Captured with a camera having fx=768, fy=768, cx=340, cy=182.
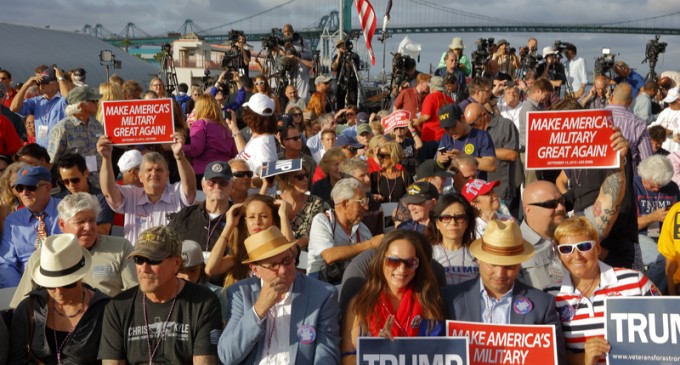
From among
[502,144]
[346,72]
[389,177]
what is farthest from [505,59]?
[389,177]

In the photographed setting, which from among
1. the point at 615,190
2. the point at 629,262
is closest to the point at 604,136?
the point at 615,190

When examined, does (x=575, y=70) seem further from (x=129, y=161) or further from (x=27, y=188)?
(x=27, y=188)

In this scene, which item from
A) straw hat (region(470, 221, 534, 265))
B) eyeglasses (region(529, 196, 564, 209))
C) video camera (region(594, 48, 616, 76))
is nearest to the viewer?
straw hat (region(470, 221, 534, 265))

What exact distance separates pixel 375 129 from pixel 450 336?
5.52 m

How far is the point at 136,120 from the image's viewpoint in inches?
243

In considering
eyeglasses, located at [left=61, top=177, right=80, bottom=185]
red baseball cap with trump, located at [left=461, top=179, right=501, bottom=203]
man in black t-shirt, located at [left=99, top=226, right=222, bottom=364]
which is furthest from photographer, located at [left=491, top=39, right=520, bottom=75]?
man in black t-shirt, located at [left=99, top=226, right=222, bottom=364]

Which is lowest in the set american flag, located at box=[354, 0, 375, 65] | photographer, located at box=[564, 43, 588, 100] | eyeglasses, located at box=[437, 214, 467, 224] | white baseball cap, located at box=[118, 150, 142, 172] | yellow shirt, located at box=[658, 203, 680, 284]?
yellow shirt, located at box=[658, 203, 680, 284]

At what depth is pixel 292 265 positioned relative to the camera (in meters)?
4.08

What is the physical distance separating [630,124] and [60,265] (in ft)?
19.1

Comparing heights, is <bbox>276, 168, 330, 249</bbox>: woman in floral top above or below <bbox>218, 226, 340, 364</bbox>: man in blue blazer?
above

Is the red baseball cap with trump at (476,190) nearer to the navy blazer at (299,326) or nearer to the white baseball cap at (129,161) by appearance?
the navy blazer at (299,326)

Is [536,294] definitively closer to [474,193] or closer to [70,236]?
[474,193]

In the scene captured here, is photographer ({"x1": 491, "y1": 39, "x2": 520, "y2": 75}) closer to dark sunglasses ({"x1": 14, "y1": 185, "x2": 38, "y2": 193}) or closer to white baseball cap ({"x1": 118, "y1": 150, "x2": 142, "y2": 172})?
A: white baseball cap ({"x1": 118, "y1": 150, "x2": 142, "y2": 172})

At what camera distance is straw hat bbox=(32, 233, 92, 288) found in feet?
13.5
